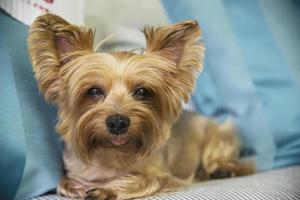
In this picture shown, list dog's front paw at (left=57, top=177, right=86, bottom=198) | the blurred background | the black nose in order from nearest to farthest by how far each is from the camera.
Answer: the black nose, dog's front paw at (left=57, top=177, right=86, bottom=198), the blurred background

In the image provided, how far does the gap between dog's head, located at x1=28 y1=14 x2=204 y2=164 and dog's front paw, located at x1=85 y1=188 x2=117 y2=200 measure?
7cm

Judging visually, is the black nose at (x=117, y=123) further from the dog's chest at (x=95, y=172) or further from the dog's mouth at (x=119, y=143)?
the dog's chest at (x=95, y=172)

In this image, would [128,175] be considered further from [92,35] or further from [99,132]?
[92,35]

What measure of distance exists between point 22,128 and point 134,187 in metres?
0.25

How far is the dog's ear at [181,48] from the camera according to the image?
121cm

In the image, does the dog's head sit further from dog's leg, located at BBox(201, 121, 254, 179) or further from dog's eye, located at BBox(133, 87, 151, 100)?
dog's leg, located at BBox(201, 121, 254, 179)

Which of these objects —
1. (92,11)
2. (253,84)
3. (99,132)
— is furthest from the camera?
(253,84)

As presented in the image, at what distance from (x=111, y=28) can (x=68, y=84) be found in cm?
30

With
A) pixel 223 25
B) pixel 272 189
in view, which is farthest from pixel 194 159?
pixel 223 25

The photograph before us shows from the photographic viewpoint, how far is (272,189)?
1.27m

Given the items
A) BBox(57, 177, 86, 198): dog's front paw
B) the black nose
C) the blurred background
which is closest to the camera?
the black nose

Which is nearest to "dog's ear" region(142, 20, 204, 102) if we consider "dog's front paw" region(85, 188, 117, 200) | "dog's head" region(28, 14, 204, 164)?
"dog's head" region(28, 14, 204, 164)

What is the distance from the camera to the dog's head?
115cm

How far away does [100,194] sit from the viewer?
1.18 meters
